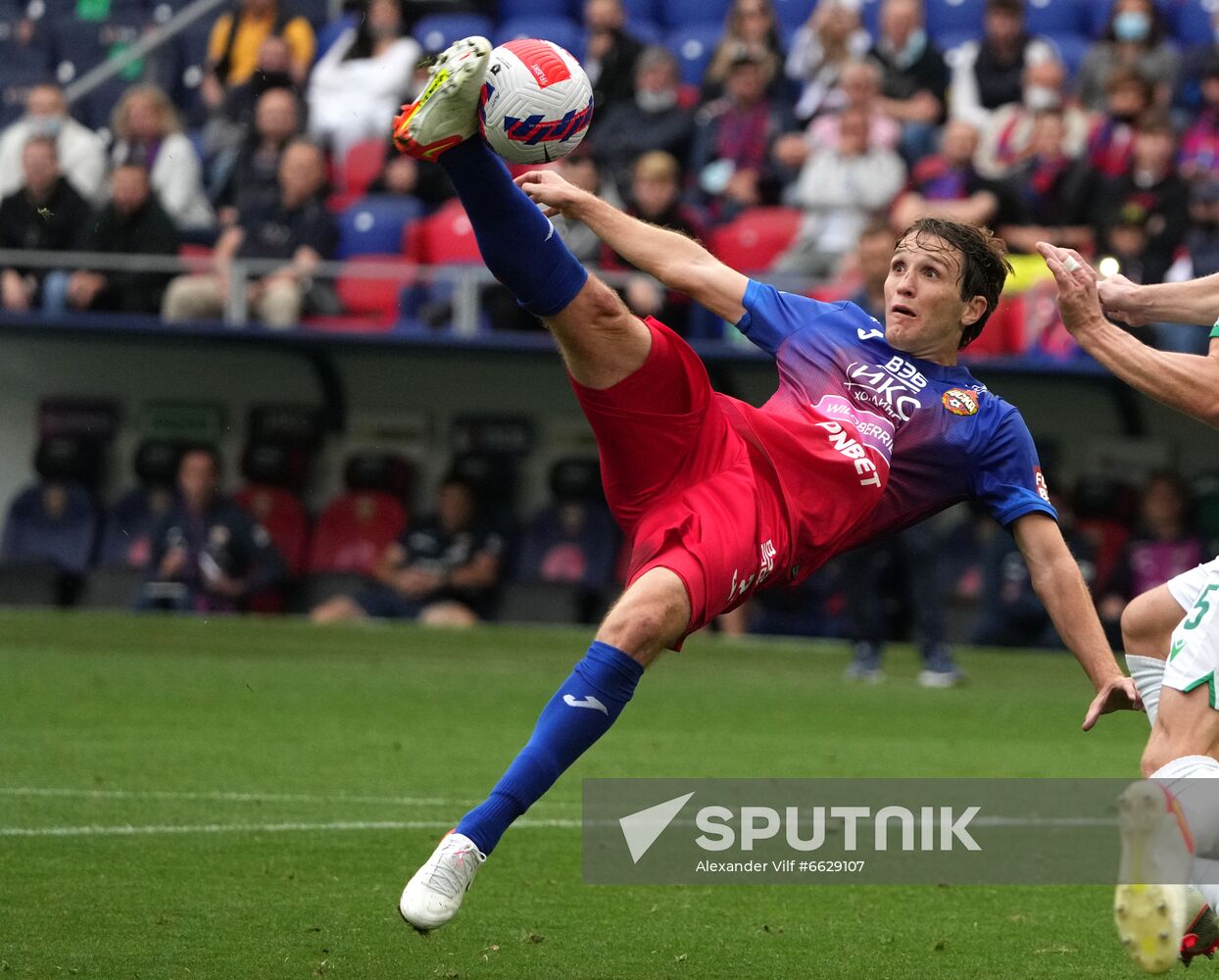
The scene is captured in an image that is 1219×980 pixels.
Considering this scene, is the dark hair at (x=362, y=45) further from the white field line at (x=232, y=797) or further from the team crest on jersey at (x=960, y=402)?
the team crest on jersey at (x=960, y=402)

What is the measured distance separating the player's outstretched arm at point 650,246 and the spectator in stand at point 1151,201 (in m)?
10.1

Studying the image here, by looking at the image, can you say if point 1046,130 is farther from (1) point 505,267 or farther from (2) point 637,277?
(1) point 505,267

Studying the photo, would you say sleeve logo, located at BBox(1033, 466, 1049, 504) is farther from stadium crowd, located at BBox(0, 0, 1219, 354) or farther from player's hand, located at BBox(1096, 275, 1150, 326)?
stadium crowd, located at BBox(0, 0, 1219, 354)

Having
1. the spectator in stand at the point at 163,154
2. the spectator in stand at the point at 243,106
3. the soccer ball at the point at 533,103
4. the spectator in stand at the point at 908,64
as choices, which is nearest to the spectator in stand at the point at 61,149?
the spectator in stand at the point at 163,154

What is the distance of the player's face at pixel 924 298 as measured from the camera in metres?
6.29

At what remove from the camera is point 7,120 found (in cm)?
2002

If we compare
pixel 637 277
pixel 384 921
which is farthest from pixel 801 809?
pixel 637 277

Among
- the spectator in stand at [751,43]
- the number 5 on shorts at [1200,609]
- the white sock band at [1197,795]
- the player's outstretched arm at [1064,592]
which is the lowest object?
the white sock band at [1197,795]

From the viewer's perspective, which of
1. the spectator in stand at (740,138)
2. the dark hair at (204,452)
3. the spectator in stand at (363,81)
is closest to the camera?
the dark hair at (204,452)

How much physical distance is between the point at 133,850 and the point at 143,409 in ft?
38.8

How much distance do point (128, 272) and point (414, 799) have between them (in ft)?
32.8

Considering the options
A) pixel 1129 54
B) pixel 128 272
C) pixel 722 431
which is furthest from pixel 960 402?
pixel 1129 54

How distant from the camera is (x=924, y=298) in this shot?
247 inches

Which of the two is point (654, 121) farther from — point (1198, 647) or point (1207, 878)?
point (1207, 878)
